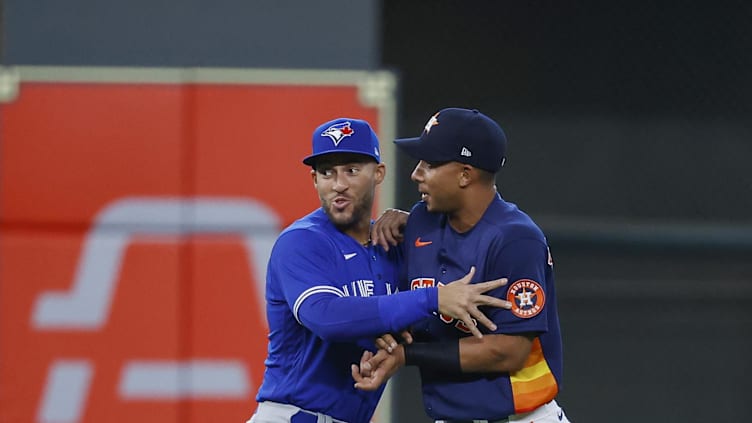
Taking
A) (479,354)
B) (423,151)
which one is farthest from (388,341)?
(423,151)

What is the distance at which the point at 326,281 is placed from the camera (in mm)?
2371

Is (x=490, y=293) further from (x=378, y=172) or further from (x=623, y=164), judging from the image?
(x=623, y=164)

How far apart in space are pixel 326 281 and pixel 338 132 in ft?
1.11

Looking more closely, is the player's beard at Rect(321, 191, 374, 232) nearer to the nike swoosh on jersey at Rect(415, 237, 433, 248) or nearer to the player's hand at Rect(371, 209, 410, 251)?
the player's hand at Rect(371, 209, 410, 251)

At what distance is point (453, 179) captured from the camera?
2.35 metres

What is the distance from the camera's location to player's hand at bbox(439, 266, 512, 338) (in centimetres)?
218

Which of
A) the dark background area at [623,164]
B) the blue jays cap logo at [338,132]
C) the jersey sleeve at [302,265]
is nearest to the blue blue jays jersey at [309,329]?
the jersey sleeve at [302,265]

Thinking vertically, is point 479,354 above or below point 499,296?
below

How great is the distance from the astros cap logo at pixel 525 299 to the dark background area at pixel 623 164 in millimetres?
2143

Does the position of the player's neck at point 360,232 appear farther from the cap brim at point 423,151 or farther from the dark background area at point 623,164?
the dark background area at point 623,164

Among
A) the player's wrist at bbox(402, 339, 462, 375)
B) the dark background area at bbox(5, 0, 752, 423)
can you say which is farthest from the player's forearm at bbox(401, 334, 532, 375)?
the dark background area at bbox(5, 0, 752, 423)

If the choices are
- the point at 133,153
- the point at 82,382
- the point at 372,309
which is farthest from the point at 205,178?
the point at 372,309

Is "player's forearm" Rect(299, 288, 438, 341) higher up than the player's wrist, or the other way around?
"player's forearm" Rect(299, 288, 438, 341)

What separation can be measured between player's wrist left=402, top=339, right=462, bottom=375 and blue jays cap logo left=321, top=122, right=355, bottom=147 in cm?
48
